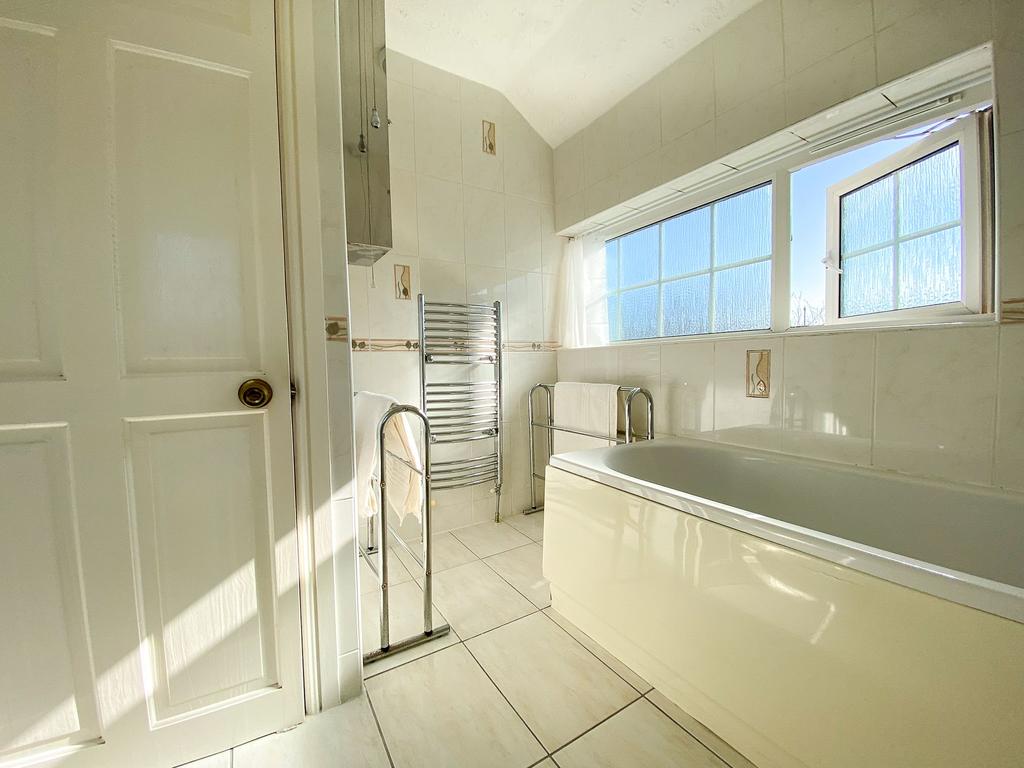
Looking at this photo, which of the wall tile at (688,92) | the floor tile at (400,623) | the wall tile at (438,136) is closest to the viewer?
the floor tile at (400,623)

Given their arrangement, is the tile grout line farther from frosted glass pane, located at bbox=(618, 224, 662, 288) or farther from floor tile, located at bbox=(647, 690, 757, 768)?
frosted glass pane, located at bbox=(618, 224, 662, 288)

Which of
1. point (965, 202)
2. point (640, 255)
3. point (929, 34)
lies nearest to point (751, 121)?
point (929, 34)

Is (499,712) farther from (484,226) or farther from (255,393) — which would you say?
(484,226)

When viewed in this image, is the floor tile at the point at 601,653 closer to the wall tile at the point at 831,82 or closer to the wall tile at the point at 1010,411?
the wall tile at the point at 1010,411

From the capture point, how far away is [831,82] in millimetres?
1363

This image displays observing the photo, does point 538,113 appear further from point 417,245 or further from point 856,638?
point 856,638

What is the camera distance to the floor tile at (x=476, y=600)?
1434mm

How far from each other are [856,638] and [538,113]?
2742 millimetres

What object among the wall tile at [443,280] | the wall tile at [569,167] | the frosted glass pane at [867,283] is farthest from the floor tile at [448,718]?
the wall tile at [569,167]

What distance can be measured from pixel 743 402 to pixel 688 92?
4.59 feet

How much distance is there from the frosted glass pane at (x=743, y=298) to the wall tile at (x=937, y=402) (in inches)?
21.5

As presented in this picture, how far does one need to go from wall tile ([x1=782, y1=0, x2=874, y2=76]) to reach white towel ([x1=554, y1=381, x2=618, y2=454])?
1440mm

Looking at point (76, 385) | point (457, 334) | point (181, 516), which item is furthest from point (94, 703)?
point (457, 334)

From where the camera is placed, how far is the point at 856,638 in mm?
728
